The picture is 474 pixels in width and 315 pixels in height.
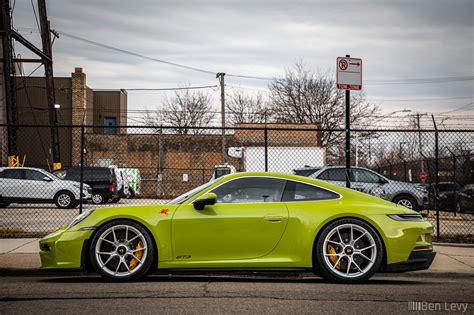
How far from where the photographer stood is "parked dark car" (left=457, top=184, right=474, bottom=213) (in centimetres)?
2020

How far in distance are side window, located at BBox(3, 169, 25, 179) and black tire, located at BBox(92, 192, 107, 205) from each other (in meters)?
3.33

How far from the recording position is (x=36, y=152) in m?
46.6

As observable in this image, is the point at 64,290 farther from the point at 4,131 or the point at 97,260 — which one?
the point at 4,131

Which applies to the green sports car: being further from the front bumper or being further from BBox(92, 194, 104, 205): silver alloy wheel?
BBox(92, 194, 104, 205): silver alloy wheel

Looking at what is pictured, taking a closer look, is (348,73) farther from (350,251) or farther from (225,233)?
(225,233)

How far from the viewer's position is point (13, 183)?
909 inches

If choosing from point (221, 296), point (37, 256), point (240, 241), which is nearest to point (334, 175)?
point (37, 256)

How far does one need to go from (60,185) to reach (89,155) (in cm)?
1998

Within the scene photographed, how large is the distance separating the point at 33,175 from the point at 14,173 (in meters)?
0.70

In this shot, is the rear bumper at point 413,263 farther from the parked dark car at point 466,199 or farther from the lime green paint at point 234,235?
the parked dark car at point 466,199

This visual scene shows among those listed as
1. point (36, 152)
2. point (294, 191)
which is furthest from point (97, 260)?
point (36, 152)

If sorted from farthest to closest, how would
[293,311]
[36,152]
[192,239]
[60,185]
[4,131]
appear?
1. [36,152]
2. [4,131]
3. [60,185]
4. [192,239]
5. [293,311]

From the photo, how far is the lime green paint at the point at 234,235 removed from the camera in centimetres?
685

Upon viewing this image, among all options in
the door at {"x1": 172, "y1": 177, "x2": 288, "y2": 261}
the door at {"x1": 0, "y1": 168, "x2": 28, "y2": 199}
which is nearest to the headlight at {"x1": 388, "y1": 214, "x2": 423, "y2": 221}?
the door at {"x1": 172, "y1": 177, "x2": 288, "y2": 261}
